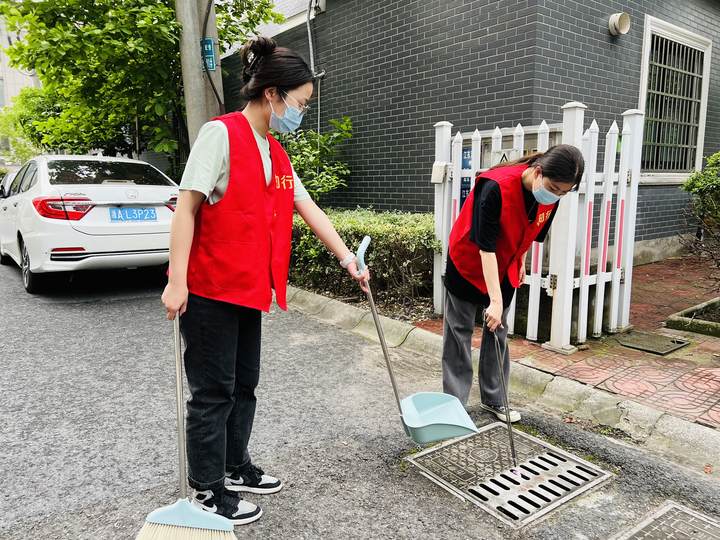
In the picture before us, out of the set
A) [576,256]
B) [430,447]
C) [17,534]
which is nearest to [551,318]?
[576,256]

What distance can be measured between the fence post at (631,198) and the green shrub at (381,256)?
5.19ft

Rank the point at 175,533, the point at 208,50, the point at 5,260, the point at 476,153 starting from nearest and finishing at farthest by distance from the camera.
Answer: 1. the point at 175,533
2. the point at 476,153
3. the point at 208,50
4. the point at 5,260

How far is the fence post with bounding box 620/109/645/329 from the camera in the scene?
172 inches

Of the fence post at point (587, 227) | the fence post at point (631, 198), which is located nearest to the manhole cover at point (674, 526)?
the fence post at point (587, 227)

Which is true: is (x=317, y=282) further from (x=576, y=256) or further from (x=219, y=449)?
(x=219, y=449)

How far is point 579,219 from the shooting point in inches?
165

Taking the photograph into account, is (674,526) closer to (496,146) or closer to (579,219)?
(579,219)

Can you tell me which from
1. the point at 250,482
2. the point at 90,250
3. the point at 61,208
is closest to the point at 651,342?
the point at 250,482

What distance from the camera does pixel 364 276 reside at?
2.56 meters

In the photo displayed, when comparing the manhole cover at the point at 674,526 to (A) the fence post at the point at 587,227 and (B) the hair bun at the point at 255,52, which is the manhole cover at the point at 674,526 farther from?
(B) the hair bun at the point at 255,52

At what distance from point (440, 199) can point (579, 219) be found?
124 cm

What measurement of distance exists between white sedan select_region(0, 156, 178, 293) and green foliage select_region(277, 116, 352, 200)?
1960 mm

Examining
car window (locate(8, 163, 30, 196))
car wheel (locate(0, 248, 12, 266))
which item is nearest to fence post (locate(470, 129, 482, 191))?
car window (locate(8, 163, 30, 196))

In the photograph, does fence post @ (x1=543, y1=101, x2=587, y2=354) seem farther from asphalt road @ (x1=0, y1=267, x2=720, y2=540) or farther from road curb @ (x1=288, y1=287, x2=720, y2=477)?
asphalt road @ (x1=0, y1=267, x2=720, y2=540)
